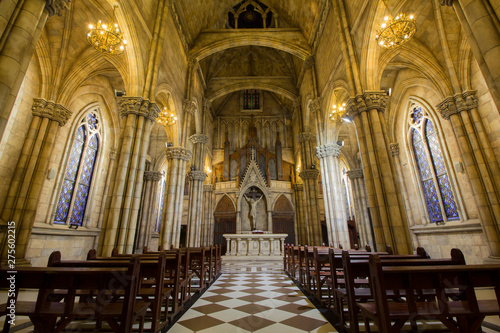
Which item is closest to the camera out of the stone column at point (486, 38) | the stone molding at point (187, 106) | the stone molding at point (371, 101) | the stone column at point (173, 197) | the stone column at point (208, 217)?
the stone column at point (486, 38)

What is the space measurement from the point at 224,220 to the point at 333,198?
11.1 meters

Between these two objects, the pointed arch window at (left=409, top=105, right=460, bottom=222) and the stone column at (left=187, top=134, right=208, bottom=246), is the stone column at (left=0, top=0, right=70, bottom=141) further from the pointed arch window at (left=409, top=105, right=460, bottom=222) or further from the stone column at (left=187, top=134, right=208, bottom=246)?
the pointed arch window at (left=409, top=105, right=460, bottom=222)

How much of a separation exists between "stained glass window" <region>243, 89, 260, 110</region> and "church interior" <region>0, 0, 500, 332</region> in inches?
298

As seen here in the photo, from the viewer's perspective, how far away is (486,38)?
356 cm

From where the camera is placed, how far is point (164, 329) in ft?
10.2

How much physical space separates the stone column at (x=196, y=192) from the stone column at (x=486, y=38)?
13676mm

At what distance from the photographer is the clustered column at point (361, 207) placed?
593 inches

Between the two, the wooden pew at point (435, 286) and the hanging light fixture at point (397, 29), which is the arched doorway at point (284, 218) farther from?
the wooden pew at point (435, 286)

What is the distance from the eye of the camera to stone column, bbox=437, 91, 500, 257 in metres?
7.14

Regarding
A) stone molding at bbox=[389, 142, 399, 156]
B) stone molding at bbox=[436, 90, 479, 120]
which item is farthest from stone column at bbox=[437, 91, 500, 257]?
stone molding at bbox=[389, 142, 399, 156]

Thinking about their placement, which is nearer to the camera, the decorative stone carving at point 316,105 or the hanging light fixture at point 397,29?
the hanging light fixture at point 397,29

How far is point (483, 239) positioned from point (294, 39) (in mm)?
14123

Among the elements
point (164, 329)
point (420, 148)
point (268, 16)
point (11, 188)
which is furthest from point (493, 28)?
point (268, 16)

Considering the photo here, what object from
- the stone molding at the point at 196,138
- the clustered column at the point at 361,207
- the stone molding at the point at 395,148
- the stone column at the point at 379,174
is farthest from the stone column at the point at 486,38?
the stone molding at the point at 196,138
